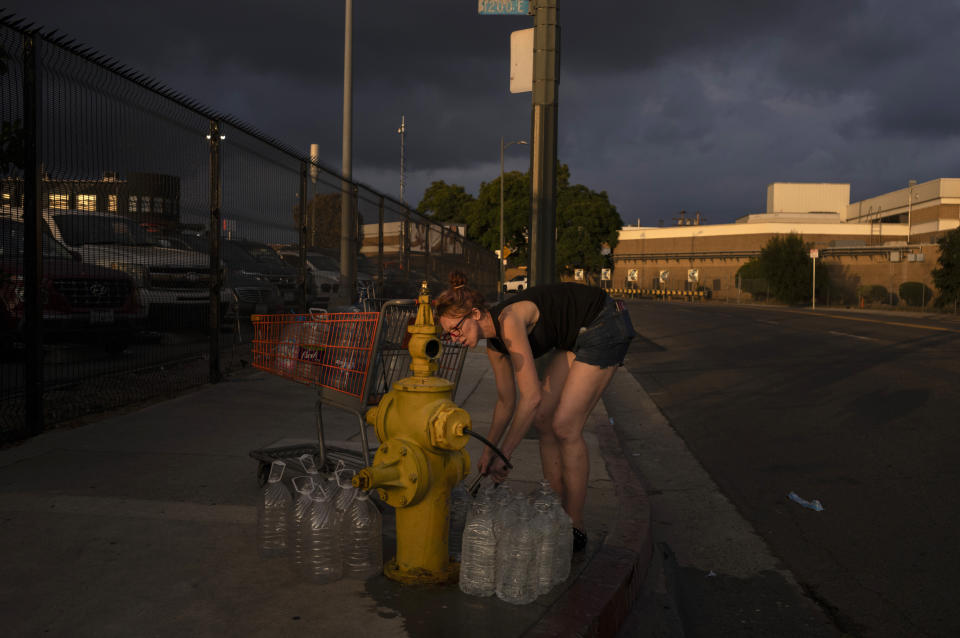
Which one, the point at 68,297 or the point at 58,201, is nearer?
the point at 58,201

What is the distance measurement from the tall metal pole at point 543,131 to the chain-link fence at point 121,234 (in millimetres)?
3218

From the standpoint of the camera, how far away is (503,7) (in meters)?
8.88

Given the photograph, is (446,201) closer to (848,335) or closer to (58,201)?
(848,335)

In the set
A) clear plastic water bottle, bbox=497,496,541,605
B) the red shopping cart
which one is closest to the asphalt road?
clear plastic water bottle, bbox=497,496,541,605

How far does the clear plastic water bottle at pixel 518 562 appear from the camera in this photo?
3369 millimetres

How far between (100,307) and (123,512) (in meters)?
3.19

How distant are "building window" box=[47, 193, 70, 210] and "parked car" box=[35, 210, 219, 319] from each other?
0.14 ft

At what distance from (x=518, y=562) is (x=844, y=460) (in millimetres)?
4460

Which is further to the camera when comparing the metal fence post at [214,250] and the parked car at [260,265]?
the parked car at [260,265]

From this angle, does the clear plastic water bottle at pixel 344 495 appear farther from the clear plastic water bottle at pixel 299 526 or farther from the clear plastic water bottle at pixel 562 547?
the clear plastic water bottle at pixel 562 547

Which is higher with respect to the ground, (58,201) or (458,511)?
(58,201)

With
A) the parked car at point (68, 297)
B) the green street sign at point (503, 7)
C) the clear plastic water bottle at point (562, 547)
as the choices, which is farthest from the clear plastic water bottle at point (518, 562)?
the green street sign at point (503, 7)

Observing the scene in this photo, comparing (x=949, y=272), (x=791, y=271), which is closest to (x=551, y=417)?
(x=949, y=272)

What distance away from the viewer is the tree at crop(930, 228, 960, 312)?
38.8m
